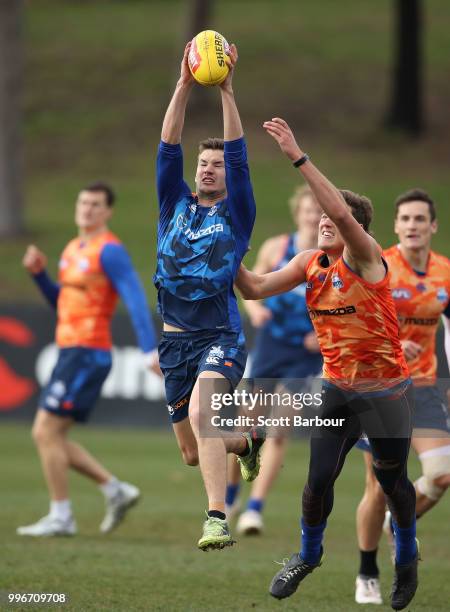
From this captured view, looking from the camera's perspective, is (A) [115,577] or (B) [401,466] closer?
(B) [401,466]

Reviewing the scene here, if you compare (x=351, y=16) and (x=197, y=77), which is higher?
(x=351, y=16)

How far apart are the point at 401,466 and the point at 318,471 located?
0.48 meters

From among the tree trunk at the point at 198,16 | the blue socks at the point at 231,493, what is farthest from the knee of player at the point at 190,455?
the tree trunk at the point at 198,16

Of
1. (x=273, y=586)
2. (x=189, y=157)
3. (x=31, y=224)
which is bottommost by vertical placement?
(x=273, y=586)

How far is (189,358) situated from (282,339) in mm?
4041

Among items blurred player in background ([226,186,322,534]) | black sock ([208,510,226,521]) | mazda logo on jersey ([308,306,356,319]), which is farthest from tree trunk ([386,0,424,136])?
black sock ([208,510,226,521])

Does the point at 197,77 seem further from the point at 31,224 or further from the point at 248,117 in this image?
the point at 248,117

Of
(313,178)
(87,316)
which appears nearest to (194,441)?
(313,178)

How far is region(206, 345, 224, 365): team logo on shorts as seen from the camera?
695 centimetres

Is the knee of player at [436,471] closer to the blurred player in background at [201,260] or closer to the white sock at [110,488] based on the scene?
the blurred player in background at [201,260]

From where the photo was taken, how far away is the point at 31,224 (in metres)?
26.1

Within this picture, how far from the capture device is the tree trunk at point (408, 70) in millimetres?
28500

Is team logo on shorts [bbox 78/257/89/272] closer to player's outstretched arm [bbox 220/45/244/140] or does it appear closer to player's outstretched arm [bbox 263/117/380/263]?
player's outstretched arm [bbox 220/45/244/140]

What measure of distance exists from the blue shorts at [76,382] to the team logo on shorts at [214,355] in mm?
3145
